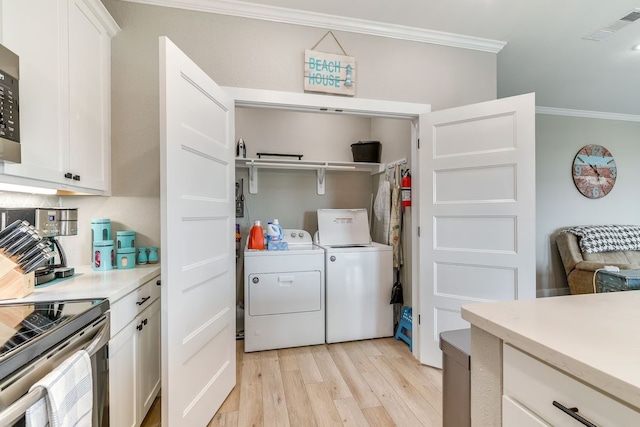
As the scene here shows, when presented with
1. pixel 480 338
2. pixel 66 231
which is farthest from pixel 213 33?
pixel 480 338

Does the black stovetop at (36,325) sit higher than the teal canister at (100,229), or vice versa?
the teal canister at (100,229)

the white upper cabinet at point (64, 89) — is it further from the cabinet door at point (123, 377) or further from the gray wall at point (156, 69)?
the cabinet door at point (123, 377)

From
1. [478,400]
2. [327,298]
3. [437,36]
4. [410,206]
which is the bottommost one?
[327,298]

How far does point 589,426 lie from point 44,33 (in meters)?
2.28

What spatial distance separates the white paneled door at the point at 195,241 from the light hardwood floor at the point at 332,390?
8.5 inches

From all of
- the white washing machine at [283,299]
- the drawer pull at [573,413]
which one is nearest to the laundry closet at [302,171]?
the white washing machine at [283,299]

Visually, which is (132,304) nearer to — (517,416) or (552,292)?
(517,416)

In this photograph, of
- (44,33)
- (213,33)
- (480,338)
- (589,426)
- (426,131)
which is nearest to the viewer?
(589,426)

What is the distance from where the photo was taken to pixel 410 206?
247 centimetres

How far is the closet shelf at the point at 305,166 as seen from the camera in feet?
9.40

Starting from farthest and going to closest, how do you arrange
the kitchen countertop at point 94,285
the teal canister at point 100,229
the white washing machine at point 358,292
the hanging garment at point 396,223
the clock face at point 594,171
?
the clock face at point 594,171 → the hanging garment at point 396,223 → the white washing machine at point 358,292 → the teal canister at point 100,229 → the kitchen countertop at point 94,285

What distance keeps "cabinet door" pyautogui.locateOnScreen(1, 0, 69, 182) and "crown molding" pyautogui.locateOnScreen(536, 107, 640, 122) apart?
5190mm

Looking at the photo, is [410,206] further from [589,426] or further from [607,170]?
[607,170]

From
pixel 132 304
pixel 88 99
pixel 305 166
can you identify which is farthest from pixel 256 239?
pixel 88 99
